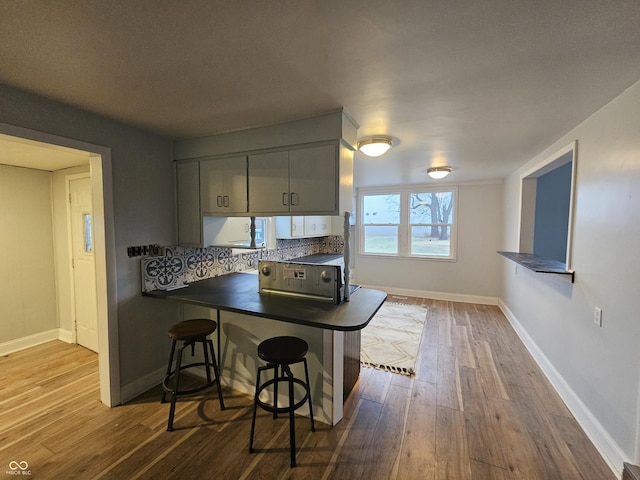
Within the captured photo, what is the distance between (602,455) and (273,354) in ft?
7.36

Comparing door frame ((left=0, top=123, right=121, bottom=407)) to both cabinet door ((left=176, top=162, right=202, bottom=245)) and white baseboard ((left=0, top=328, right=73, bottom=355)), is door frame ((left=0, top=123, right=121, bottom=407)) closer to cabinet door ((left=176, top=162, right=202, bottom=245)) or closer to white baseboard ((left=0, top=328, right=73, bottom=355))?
cabinet door ((left=176, top=162, right=202, bottom=245))

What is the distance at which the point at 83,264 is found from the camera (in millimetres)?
3314

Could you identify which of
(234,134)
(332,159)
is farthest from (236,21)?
(234,134)

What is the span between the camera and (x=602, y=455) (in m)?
1.79

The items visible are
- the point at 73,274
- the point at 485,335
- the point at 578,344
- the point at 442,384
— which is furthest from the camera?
the point at 485,335

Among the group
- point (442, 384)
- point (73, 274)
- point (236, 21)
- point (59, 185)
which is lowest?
point (442, 384)

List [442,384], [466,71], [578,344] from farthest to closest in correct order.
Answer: [442,384], [578,344], [466,71]

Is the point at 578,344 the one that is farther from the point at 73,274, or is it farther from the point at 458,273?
the point at 73,274

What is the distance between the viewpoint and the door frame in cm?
217

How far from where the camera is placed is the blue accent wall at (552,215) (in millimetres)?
3484

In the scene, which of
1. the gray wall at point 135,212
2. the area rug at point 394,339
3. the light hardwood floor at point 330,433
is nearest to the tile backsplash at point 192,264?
the gray wall at point 135,212

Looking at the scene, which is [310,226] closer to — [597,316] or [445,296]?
[445,296]

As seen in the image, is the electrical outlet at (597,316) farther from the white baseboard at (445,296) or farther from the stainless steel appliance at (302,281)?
the white baseboard at (445,296)

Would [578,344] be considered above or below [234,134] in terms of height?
below
